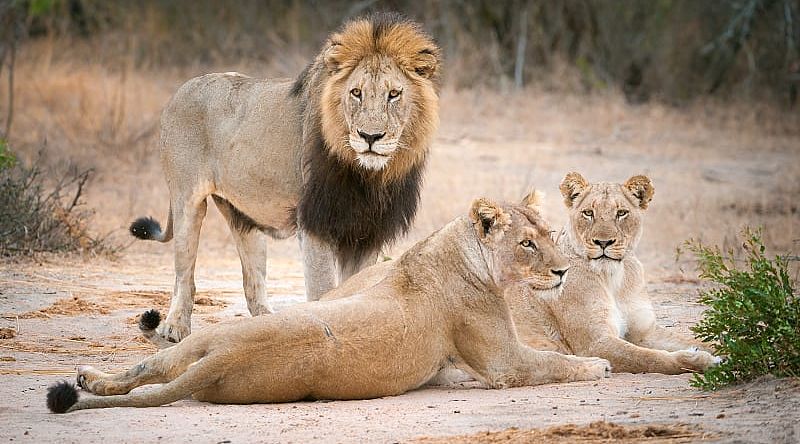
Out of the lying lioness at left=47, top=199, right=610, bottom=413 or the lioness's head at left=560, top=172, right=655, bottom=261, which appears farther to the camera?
the lioness's head at left=560, top=172, right=655, bottom=261

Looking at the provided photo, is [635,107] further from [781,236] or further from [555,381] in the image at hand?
[555,381]

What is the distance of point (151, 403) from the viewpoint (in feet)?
13.8

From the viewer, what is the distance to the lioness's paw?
608 centimetres

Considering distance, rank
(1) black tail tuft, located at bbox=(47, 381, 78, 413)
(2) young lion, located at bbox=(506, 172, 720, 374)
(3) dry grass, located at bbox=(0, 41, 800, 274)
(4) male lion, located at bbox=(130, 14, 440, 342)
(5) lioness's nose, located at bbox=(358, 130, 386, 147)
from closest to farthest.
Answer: (1) black tail tuft, located at bbox=(47, 381, 78, 413) < (2) young lion, located at bbox=(506, 172, 720, 374) < (5) lioness's nose, located at bbox=(358, 130, 386, 147) < (4) male lion, located at bbox=(130, 14, 440, 342) < (3) dry grass, located at bbox=(0, 41, 800, 274)

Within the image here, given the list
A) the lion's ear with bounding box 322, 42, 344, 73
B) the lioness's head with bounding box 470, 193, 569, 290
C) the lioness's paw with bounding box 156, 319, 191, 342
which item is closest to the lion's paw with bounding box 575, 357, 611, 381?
the lioness's head with bounding box 470, 193, 569, 290

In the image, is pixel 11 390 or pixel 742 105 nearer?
pixel 11 390

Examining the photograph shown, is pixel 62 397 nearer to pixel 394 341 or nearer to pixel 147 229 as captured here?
pixel 394 341

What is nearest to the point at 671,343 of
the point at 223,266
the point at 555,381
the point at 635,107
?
the point at 555,381

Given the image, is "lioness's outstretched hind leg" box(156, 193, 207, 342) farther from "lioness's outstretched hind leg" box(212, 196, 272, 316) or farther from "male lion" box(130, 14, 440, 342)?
"lioness's outstretched hind leg" box(212, 196, 272, 316)

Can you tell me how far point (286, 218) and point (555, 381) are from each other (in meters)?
1.96

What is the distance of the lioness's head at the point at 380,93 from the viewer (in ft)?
17.8

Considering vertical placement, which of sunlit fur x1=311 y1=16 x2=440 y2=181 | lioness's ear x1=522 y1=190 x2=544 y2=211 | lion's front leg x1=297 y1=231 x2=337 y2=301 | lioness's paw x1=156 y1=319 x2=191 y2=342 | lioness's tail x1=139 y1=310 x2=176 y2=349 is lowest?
lioness's paw x1=156 y1=319 x2=191 y2=342

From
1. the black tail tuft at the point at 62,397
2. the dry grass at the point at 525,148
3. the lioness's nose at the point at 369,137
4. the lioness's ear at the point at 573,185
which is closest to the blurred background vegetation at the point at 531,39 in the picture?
the dry grass at the point at 525,148

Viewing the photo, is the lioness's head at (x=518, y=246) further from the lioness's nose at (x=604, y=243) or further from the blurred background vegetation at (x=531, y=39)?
the blurred background vegetation at (x=531, y=39)
